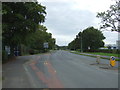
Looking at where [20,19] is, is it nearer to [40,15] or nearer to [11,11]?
[11,11]

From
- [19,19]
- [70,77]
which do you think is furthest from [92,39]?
[70,77]

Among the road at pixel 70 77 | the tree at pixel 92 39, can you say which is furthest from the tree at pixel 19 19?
the tree at pixel 92 39

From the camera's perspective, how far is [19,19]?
1984 cm

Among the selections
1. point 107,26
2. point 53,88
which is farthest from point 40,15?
point 53,88

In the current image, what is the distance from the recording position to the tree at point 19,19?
19.6 metres

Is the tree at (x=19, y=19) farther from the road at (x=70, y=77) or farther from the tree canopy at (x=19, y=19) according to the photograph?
the road at (x=70, y=77)

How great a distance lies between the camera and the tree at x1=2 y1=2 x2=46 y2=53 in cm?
1956

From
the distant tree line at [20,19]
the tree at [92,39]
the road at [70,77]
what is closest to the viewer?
the road at [70,77]

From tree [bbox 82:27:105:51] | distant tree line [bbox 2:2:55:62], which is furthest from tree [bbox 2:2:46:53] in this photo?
tree [bbox 82:27:105:51]

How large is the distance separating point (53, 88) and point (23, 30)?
1526 centimetres

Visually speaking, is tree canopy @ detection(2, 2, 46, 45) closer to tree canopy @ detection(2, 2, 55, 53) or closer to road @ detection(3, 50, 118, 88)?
tree canopy @ detection(2, 2, 55, 53)

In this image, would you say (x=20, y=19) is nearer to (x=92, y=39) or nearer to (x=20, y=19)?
(x=20, y=19)

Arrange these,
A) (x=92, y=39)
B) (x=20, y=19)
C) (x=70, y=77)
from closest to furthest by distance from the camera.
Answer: (x=70, y=77) < (x=20, y=19) < (x=92, y=39)

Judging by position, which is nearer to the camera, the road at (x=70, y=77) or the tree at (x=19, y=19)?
the road at (x=70, y=77)
